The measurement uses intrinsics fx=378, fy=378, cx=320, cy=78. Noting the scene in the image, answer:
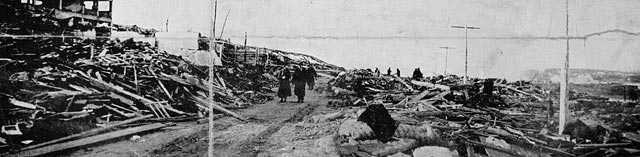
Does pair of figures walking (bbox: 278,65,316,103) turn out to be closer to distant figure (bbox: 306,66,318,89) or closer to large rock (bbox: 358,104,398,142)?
distant figure (bbox: 306,66,318,89)

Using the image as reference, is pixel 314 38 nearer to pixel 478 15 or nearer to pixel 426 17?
pixel 426 17

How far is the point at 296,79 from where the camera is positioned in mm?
7090

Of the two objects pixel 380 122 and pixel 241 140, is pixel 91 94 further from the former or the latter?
pixel 380 122

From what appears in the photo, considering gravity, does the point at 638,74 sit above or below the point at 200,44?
below

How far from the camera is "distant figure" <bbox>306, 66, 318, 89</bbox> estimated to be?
20.5ft

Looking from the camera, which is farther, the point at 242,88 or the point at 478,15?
the point at 242,88

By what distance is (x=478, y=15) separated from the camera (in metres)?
4.61

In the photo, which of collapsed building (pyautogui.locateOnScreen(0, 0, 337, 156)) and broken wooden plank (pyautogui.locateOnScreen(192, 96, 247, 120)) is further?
broken wooden plank (pyautogui.locateOnScreen(192, 96, 247, 120))

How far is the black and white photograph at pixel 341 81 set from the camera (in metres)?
4.11

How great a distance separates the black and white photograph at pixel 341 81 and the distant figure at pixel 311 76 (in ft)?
0.11

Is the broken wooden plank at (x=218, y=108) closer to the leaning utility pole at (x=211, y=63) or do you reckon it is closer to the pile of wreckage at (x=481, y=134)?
the leaning utility pole at (x=211, y=63)

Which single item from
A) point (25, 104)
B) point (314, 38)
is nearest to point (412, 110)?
point (314, 38)

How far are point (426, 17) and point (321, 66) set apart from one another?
1.83m

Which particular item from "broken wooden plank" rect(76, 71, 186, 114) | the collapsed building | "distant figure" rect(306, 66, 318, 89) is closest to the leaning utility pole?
the collapsed building
